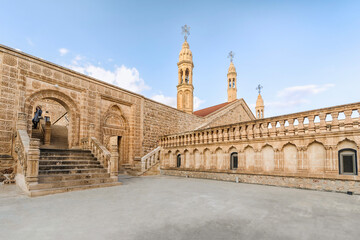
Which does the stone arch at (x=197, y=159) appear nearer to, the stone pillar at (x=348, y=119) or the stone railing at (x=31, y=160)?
the stone pillar at (x=348, y=119)

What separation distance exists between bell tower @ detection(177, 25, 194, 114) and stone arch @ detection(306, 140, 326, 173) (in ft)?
55.1

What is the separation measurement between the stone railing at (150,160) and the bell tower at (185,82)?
1022 centimetres

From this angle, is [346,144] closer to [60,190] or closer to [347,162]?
[347,162]

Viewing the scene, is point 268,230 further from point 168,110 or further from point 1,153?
point 168,110

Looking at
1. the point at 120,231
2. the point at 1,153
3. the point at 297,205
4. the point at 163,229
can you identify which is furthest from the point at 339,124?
the point at 1,153

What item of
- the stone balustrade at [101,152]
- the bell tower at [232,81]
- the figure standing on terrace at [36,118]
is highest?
the bell tower at [232,81]

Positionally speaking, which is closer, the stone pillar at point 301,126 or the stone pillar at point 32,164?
the stone pillar at point 32,164

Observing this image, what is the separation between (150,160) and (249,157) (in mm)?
7138

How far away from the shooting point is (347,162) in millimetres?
7336

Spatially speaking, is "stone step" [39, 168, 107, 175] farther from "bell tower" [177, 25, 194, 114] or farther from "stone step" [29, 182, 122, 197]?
"bell tower" [177, 25, 194, 114]

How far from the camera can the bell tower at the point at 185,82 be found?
24.2 m

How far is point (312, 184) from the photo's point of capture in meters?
7.83

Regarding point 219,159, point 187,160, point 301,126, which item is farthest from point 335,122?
point 187,160

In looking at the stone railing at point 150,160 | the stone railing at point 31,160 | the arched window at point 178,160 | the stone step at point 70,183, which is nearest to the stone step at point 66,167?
the stone railing at point 31,160
